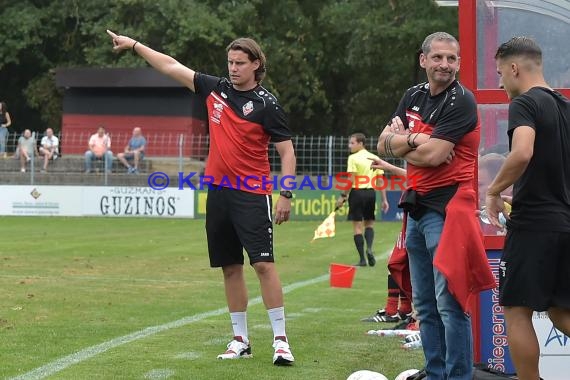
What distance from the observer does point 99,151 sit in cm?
3275

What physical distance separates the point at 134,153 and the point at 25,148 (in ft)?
11.1

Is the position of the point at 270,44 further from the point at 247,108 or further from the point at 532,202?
the point at 532,202

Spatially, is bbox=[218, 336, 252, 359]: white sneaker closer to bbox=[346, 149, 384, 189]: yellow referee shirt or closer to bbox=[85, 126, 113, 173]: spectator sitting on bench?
bbox=[346, 149, 384, 189]: yellow referee shirt

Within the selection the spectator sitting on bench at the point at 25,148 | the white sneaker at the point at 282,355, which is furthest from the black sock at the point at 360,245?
the spectator sitting on bench at the point at 25,148

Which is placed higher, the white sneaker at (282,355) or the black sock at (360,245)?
the black sock at (360,245)

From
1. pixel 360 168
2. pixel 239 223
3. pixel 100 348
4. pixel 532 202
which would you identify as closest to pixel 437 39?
pixel 532 202

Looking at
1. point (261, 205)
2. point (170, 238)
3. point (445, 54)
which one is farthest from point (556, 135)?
point (170, 238)

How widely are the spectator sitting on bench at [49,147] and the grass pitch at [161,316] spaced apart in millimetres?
13845

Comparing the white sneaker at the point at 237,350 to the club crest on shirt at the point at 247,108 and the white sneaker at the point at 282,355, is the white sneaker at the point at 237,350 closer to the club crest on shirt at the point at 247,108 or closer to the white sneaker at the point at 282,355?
the white sneaker at the point at 282,355

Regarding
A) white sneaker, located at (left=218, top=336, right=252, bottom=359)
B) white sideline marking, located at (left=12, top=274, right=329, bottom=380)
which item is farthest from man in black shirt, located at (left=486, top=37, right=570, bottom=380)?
white sideline marking, located at (left=12, top=274, right=329, bottom=380)

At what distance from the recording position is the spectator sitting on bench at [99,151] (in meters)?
32.2

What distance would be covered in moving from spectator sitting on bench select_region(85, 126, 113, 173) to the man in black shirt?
26.8m

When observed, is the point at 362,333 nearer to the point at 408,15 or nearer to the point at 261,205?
the point at 261,205

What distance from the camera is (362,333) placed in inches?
358
